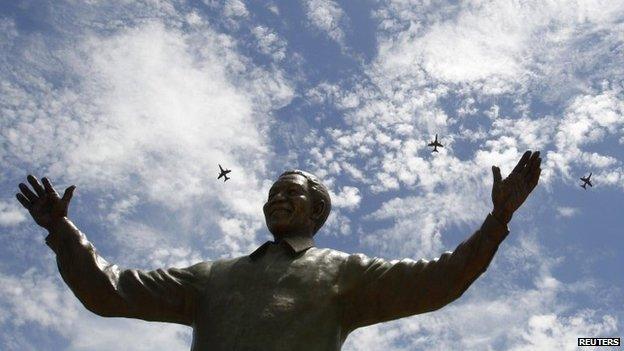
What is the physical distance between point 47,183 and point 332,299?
2.84 metres

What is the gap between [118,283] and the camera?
257 inches

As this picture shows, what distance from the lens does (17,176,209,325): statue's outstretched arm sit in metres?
6.41

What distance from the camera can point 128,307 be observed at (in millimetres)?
6402

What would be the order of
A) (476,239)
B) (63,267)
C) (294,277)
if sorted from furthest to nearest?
(63,267) → (294,277) → (476,239)

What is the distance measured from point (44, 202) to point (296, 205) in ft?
7.38

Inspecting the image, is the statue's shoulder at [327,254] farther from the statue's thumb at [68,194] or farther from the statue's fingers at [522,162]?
the statue's thumb at [68,194]

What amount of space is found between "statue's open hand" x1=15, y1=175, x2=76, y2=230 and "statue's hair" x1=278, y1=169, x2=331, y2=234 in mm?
1948

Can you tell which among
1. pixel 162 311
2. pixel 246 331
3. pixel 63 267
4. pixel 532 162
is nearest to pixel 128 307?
pixel 162 311

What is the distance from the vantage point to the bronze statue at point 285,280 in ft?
18.7

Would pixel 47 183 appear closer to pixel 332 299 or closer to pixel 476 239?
pixel 332 299

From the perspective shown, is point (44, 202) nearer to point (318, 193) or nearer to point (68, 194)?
point (68, 194)

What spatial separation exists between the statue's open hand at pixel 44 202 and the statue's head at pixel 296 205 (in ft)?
5.84

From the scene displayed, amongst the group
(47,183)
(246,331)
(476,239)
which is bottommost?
(246,331)

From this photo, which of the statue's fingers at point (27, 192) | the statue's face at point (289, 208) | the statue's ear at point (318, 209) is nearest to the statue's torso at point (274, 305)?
the statue's face at point (289, 208)
